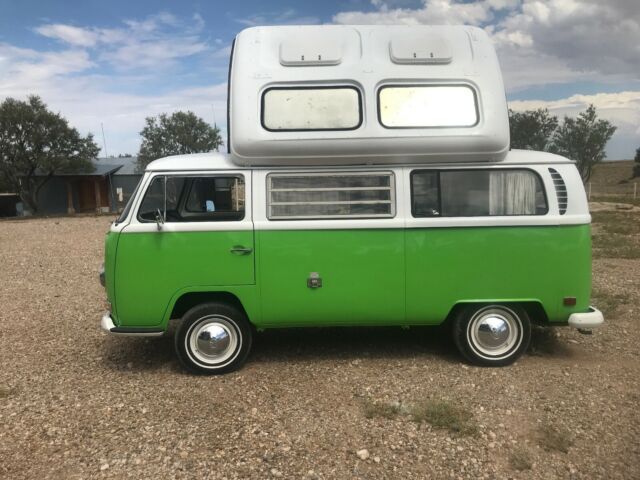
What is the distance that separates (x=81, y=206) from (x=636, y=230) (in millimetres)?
29562

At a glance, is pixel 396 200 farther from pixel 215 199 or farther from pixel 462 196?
pixel 215 199

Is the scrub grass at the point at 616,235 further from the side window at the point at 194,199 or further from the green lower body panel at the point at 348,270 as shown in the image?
the side window at the point at 194,199

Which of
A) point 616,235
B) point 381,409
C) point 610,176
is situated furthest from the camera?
point 610,176

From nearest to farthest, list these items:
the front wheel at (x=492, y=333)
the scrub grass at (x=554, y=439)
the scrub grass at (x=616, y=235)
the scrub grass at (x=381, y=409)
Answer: the scrub grass at (x=554, y=439)
the scrub grass at (x=381, y=409)
the front wheel at (x=492, y=333)
the scrub grass at (x=616, y=235)

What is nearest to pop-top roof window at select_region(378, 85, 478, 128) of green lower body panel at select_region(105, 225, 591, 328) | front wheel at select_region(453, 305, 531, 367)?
green lower body panel at select_region(105, 225, 591, 328)

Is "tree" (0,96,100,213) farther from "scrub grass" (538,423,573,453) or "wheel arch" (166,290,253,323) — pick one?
"scrub grass" (538,423,573,453)

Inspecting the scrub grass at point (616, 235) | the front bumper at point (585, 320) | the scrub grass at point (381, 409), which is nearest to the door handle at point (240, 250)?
the scrub grass at point (381, 409)

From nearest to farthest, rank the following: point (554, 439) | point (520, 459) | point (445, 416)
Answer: point (520, 459)
point (554, 439)
point (445, 416)

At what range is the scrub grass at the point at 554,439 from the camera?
149 inches

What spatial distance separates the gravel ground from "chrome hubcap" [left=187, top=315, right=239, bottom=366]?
197mm

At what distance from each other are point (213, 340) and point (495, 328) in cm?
268

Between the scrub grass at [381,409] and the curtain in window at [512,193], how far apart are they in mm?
1979

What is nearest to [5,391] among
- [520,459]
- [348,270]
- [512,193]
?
[348,270]

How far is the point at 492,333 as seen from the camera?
5.20 metres
